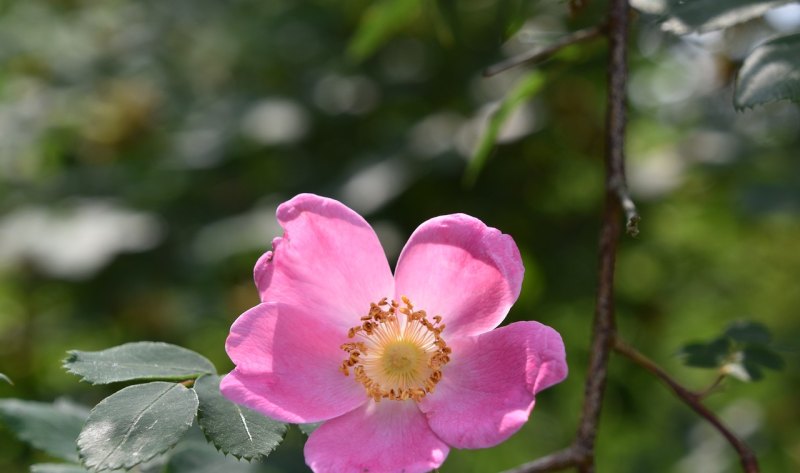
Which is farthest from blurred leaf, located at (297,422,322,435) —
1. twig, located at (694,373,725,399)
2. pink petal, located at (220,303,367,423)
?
twig, located at (694,373,725,399)

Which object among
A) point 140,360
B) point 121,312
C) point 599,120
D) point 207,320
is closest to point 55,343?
point 121,312

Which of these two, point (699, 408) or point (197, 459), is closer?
point (699, 408)

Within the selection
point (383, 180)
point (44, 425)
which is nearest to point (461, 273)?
point (44, 425)

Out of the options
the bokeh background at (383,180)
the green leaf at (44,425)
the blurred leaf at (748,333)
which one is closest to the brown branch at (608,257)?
the blurred leaf at (748,333)

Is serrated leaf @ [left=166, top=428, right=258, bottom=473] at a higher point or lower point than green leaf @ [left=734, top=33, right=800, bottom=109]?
lower

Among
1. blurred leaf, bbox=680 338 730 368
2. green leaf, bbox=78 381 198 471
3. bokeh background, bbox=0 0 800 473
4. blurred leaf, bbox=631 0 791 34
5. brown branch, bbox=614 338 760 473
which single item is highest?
blurred leaf, bbox=631 0 791 34

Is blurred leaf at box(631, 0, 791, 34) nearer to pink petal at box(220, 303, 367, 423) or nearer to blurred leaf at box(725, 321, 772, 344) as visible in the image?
blurred leaf at box(725, 321, 772, 344)

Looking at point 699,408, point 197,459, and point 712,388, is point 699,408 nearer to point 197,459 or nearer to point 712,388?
point 712,388
